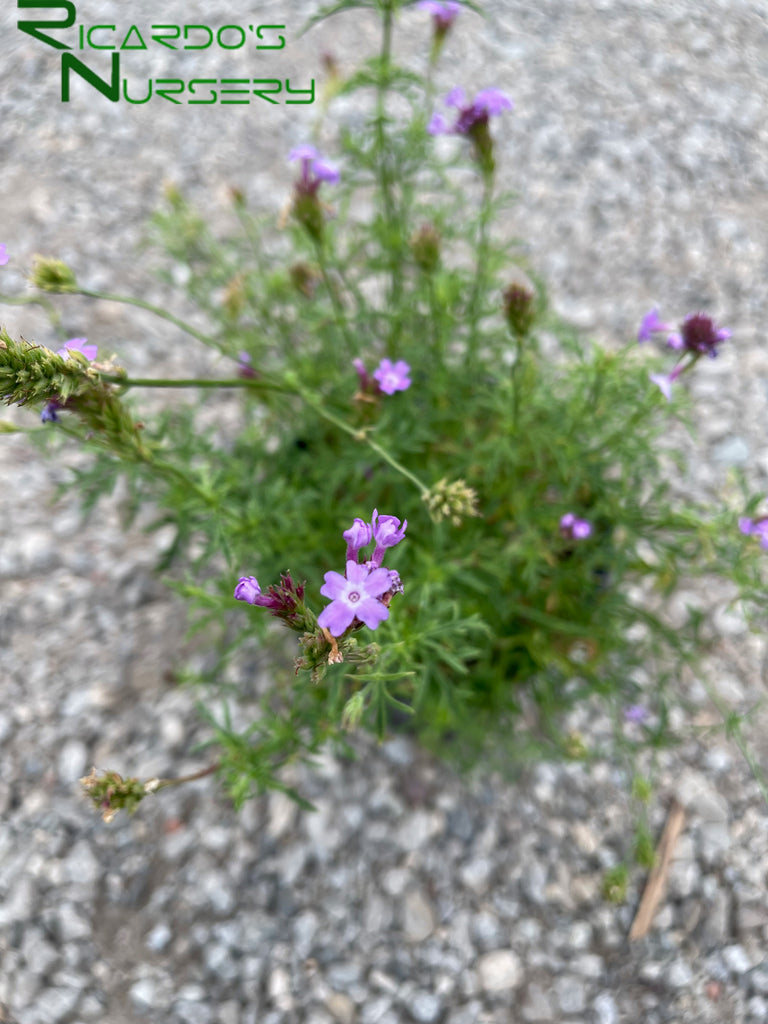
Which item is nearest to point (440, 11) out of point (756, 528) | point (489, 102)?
point (489, 102)

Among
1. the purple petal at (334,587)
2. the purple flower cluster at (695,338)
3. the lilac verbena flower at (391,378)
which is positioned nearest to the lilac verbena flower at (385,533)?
the purple petal at (334,587)

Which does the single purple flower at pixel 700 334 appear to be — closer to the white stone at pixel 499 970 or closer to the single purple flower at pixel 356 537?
the single purple flower at pixel 356 537

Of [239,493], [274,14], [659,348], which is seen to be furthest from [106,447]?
[274,14]

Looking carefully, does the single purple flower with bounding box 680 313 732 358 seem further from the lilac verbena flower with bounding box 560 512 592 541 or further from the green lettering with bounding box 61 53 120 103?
the green lettering with bounding box 61 53 120 103

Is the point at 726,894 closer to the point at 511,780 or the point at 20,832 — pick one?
the point at 511,780

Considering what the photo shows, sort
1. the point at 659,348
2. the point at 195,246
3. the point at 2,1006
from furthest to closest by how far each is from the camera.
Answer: the point at 659,348 < the point at 195,246 < the point at 2,1006

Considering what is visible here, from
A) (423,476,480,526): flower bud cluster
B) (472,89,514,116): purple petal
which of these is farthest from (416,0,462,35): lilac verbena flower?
(423,476,480,526): flower bud cluster
